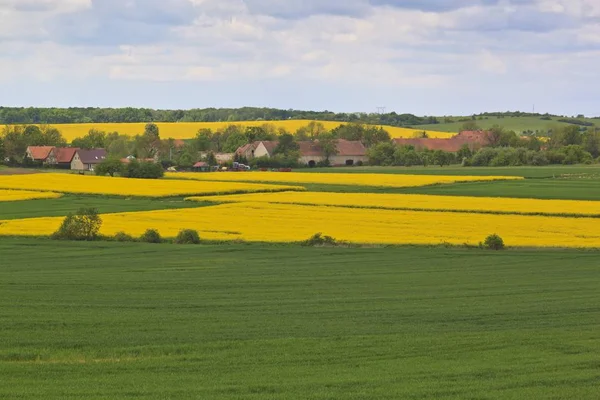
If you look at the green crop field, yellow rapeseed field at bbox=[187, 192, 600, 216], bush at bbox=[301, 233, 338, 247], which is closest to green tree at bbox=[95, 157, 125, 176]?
yellow rapeseed field at bbox=[187, 192, 600, 216]

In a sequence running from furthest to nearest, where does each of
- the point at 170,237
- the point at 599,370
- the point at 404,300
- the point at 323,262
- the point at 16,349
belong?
the point at 170,237
the point at 323,262
the point at 404,300
the point at 16,349
the point at 599,370

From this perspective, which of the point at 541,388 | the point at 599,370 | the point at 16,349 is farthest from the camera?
the point at 16,349

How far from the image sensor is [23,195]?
73188mm

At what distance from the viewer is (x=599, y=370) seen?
18109 mm

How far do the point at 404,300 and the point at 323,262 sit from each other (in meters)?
10.1

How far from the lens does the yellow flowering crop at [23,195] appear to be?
70938 millimetres

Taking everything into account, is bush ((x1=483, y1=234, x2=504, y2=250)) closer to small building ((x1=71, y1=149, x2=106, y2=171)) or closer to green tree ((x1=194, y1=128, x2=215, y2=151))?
small building ((x1=71, y1=149, x2=106, y2=171))

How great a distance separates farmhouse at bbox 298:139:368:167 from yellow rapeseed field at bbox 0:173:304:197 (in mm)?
56314

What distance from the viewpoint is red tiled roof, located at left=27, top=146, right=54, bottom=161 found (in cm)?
13850

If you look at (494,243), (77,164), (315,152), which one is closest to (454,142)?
(315,152)

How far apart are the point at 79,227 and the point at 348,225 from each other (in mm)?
14204

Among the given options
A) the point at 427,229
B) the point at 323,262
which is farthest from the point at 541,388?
the point at 427,229

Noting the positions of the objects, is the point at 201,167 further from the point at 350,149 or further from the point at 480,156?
the point at 480,156

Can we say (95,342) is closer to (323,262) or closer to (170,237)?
(323,262)
